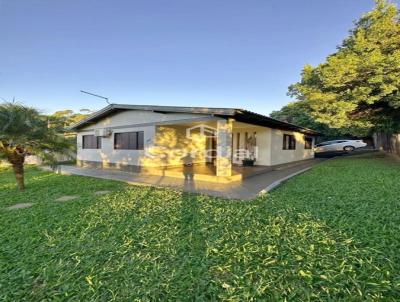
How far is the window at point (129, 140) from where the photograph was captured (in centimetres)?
1293

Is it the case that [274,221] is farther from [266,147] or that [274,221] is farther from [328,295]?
[266,147]

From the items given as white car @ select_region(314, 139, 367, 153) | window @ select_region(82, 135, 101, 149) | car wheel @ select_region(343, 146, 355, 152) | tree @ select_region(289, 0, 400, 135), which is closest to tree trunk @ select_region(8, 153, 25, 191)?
window @ select_region(82, 135, 101, 149)

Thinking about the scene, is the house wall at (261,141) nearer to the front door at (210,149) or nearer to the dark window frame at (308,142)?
the front door at (210,149)

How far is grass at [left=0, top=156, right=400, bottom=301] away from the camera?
Result: 8.45 feet

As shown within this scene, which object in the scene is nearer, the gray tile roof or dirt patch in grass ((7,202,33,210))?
dirt patch in grass ((7,202,33,210))

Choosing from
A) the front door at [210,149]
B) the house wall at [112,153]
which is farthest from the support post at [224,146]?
the front door at [210,149]

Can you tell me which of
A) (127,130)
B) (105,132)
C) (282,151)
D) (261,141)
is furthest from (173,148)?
(282,151)

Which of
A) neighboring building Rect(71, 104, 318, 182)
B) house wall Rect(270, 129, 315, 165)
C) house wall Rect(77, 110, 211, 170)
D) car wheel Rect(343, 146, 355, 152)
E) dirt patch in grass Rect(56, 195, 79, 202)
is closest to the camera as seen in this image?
dirt patch in grass Rect(56, 195, 79, 202)

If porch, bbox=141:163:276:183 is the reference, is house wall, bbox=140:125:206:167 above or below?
above

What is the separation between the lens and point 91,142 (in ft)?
54.5

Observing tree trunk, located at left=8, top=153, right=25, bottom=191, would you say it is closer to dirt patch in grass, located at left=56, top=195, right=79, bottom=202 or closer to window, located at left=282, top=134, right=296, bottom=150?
dirt patch in grass, located at left=56, top=195, right=79, bottom=202

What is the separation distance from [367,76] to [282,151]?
6280 millimetres

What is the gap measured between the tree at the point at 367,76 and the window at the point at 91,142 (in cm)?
1290

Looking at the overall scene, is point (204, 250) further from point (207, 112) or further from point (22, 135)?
point (22, 135)
